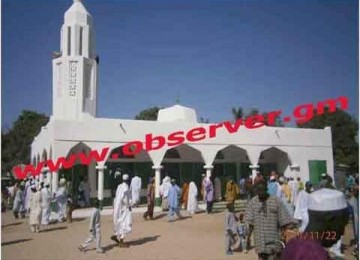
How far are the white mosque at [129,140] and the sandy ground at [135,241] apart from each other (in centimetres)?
253

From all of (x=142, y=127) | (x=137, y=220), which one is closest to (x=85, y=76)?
(x=142, y=127)

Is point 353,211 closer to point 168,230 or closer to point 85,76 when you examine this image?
point 168,230

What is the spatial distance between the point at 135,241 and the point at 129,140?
5395 mm

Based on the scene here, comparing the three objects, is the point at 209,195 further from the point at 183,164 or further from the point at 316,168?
the point at 316,168

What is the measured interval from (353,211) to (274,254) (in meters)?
3.26

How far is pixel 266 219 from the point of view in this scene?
3889mm

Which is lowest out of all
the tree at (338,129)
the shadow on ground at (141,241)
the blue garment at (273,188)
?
the shadow on ground at (141,241)

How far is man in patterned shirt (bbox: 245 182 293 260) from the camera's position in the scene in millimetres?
3824

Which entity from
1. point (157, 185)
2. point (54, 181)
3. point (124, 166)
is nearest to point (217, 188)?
point (157, 185)

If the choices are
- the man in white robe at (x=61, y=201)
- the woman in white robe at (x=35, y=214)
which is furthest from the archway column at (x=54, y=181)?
the woman in white robe at (x=35, y=214)

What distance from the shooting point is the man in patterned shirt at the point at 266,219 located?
12.5 ft

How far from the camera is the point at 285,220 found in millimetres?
3885

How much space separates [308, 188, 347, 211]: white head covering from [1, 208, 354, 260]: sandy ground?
4647 mm

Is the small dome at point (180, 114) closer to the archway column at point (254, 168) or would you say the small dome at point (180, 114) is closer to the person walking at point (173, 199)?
the archway column at point (254, 168)
